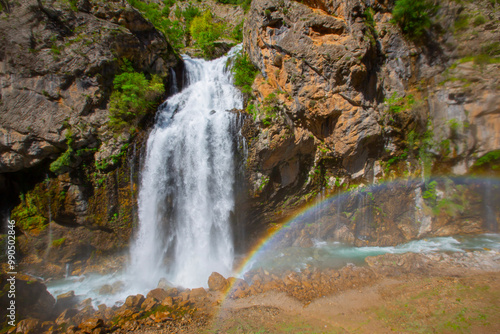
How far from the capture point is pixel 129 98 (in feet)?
28.7

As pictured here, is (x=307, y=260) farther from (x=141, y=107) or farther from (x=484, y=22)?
(x=484, y=22)

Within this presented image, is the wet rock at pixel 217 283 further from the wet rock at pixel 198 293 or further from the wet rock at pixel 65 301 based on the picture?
the wet rock at pixel 65 301

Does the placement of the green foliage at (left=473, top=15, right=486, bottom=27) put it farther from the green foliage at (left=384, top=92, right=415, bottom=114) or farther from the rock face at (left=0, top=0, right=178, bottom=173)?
the rock face at (left=0, top=0, right=178, bottom=173)

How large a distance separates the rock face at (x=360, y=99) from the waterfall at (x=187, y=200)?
1309 millimetres

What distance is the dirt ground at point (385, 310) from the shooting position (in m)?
4.89

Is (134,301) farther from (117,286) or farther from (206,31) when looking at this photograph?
(206,31)

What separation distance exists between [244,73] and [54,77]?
7.87m

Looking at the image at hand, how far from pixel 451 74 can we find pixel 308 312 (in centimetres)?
1057

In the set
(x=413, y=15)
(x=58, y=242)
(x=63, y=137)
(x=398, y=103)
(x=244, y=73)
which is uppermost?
(x=413, y=15)

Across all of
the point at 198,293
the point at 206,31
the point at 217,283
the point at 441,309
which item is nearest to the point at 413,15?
the point at 441,309

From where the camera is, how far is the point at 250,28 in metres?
10.7

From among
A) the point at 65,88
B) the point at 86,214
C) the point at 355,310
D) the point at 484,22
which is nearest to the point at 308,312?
the point at 355,310

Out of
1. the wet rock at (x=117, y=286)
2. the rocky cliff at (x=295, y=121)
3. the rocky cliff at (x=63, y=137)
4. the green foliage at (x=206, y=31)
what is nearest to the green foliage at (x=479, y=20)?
the rocky cliff at (x=295, y=121)

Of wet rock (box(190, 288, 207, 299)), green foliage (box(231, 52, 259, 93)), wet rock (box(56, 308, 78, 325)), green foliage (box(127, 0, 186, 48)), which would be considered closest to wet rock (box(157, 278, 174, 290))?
wet rock (box(190, 288, 207, 299))
